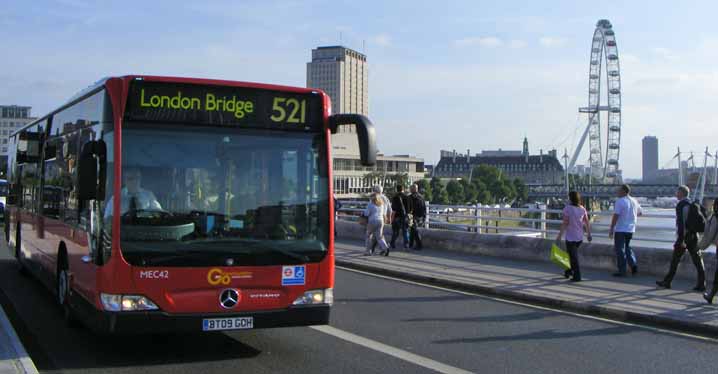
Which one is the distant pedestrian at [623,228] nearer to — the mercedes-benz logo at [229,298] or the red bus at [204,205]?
the red bus at [204,205]

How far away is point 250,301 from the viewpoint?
729 cm

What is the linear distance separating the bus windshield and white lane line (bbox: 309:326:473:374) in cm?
121

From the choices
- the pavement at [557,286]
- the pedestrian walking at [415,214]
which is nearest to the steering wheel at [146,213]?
the pavement at [557,286]

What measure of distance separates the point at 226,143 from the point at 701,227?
781 cm

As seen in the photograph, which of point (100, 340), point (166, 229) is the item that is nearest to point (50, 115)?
point (100, 340)

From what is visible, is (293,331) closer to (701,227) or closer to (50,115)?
(50,115)

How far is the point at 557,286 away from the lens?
12.6 metres

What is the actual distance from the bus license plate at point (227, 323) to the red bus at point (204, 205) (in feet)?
0.04

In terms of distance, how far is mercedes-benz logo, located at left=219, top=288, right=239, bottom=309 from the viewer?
7.14 metres

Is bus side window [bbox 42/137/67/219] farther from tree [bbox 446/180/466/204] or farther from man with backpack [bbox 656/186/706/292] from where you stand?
tree [bbox 446/180/466/204]

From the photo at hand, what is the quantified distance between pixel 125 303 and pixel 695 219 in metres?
8.73

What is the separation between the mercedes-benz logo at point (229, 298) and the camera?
7145 mm

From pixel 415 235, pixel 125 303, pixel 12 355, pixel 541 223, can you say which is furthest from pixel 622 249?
pixel 12 355

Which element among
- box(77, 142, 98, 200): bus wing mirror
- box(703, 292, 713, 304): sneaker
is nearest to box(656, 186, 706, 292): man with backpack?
box(703, 292, 713, 304): sneaker
